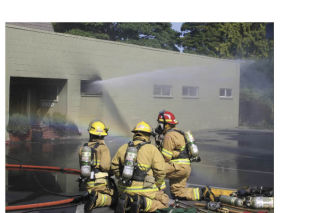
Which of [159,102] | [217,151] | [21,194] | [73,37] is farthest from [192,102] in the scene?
[21,194]

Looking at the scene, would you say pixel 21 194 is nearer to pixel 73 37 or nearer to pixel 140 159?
pixel 140 159

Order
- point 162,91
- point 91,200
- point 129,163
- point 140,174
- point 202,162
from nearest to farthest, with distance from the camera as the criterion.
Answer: point 129,163 → point 140,174 → point 91,200 → point 202,162 → point 162,91

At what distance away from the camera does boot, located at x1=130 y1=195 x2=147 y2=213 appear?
5.08m

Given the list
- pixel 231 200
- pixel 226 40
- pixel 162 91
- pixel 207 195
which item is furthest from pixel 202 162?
pixel 231 200

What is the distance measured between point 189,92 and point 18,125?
6.05m

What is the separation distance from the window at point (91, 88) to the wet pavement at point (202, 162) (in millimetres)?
1825

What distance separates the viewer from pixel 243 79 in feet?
44.0

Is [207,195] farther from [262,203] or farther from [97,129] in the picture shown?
[97,129]

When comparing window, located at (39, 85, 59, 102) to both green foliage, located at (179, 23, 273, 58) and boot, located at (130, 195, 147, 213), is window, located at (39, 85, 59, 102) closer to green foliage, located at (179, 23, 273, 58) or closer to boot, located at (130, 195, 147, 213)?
green foliage, located at (179, 23, 273, 58)

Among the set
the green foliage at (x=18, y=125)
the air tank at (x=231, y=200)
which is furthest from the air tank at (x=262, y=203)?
the green foliage at (x=18, y=125)

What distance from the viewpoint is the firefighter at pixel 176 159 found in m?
6.38

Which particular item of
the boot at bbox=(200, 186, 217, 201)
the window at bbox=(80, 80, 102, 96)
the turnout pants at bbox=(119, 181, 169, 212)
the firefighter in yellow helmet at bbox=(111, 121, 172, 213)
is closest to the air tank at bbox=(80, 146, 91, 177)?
the firefighter in yellow helmet at bbox=(111, 121, 172, 213)

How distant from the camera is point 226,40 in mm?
10625

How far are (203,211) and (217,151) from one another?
6.72m
